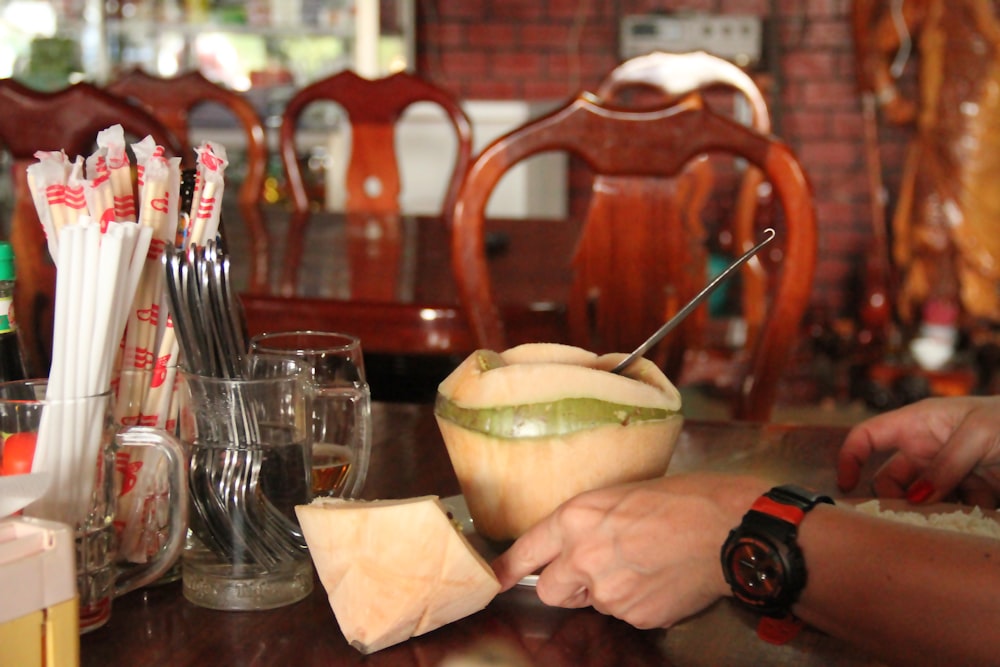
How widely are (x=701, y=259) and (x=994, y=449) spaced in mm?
1609

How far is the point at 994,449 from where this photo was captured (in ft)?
2.55

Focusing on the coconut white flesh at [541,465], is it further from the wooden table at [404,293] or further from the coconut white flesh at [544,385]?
the wooden table at [404,293]

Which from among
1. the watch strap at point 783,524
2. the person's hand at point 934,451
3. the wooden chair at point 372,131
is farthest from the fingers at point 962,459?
the wooden chair at point 372,131

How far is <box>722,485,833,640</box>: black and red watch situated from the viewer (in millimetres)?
536

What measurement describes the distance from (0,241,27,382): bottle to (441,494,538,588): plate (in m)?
0.26

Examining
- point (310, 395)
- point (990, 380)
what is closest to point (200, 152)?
point (310, 395)

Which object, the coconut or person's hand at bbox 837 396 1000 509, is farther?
person's hand at bbox 837 396 1000 509

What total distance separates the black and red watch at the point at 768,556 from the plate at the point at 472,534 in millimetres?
106

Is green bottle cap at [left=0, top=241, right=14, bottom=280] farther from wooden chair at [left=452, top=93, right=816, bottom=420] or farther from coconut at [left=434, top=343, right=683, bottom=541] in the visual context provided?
wooden chair at [left=452, top=93, right=816, bottom=420]

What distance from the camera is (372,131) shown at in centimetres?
249

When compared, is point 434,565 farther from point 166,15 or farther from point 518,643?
point 166,15

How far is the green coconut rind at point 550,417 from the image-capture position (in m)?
0.56

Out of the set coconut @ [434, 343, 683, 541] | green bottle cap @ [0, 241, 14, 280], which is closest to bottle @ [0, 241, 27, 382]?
green bottle cap @ [0, 241, 14, 280]

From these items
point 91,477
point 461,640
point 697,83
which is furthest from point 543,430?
point 697,83
